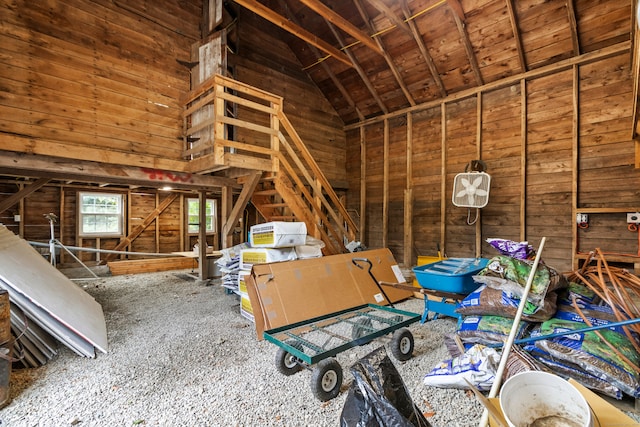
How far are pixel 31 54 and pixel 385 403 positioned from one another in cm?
515

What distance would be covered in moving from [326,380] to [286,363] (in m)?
0.40

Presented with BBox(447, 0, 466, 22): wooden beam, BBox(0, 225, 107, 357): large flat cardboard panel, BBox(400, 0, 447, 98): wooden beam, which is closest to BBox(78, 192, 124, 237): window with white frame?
BBox(0, 225, 107, 357): large flat cardboard panel

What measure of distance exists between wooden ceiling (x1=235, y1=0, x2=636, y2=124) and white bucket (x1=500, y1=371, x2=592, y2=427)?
4.45 m

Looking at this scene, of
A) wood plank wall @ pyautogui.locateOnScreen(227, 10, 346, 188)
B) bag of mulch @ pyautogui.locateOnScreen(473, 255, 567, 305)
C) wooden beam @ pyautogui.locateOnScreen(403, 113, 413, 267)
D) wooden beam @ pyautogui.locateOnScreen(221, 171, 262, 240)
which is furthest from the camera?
wooden beam @ pyautogui.locateOnScreen(403, 113, 413, 267)

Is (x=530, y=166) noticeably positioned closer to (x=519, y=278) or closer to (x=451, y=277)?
(x=451, y=277)

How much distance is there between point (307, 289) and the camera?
330 centimetres

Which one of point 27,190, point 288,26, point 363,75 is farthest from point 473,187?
point 27,190

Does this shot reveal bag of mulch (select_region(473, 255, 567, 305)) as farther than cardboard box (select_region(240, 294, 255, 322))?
No

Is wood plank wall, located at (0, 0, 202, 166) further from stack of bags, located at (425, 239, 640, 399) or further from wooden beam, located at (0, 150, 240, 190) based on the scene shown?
stack of bags, located at (425, 239, 640, 399)

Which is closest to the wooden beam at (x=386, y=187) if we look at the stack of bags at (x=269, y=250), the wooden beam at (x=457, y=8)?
the wooden beam at (x=457, y=8)

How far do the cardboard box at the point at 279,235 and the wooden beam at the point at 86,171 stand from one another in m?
1.61

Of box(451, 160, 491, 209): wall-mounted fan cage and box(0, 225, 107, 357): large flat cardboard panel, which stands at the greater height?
box(451, 160, 491, 209): wall-mounted fan cage

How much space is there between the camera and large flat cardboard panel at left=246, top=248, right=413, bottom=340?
9.67 ft

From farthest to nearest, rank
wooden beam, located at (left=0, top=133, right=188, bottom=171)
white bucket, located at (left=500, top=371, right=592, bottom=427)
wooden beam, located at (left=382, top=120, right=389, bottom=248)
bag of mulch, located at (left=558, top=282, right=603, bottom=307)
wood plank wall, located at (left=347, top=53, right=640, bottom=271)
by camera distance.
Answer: wooden beam, located at (left=382, top=120, right=389, bottom=248) < wood plank wall, located at (left=347, top=53, right=640, bottom=271) < wooden beam, located at (left=0, top=133, right=188, bottom=171) < bag of mulch, located at (left=558, top=282, right=603, bottom=307) < white bucket, located at (left=500, top=371, right=592, bottom=427)
